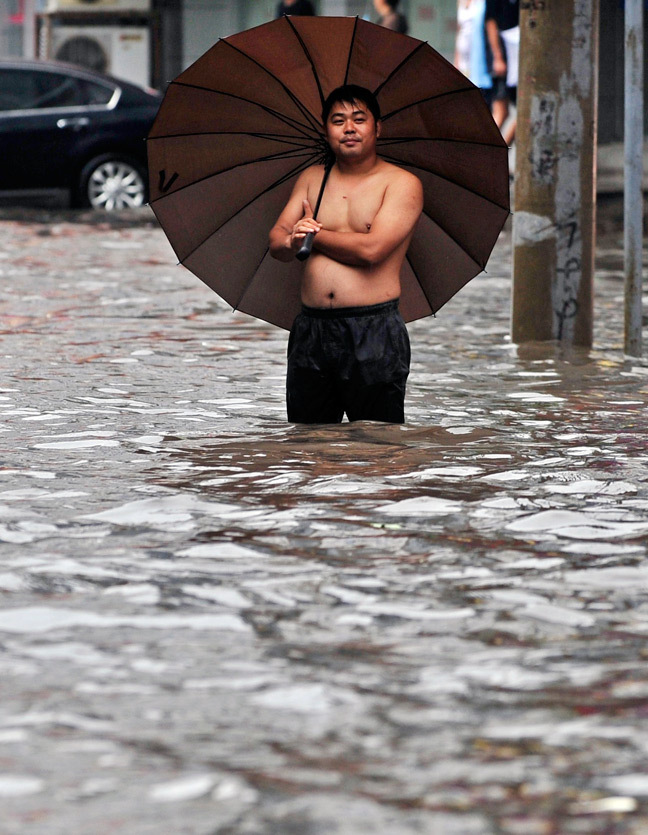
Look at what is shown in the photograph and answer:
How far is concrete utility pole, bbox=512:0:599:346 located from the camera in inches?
384

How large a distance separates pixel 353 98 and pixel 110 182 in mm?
15245

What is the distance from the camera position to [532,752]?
3.46 metres

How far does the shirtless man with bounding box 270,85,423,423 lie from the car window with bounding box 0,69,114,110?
14.9 metres

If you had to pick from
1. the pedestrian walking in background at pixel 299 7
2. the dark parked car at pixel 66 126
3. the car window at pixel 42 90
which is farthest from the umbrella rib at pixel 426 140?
the pedestrian walking in background at pixel 299 7

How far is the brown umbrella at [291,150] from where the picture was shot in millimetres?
6809

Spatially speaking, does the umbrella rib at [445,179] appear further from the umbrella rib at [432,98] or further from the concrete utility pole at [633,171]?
the concrete utility pole at [633,171]

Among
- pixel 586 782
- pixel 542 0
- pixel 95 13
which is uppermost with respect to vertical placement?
pixel 95 13

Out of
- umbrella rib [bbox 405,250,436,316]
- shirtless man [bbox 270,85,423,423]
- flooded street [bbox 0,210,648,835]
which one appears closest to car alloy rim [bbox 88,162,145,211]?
flooded street [bbox 0,210,648,835]

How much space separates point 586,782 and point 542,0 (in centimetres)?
709

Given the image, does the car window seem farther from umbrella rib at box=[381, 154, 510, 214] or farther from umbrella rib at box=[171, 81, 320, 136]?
umbrella rib at box=[381, 154, 510, 214]

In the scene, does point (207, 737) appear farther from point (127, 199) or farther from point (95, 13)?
point (95, 13)

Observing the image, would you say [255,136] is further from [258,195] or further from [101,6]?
[101,6]

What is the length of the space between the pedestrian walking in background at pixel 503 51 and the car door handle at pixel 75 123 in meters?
5.00

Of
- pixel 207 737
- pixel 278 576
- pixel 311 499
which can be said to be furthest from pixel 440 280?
pixel 207 737
